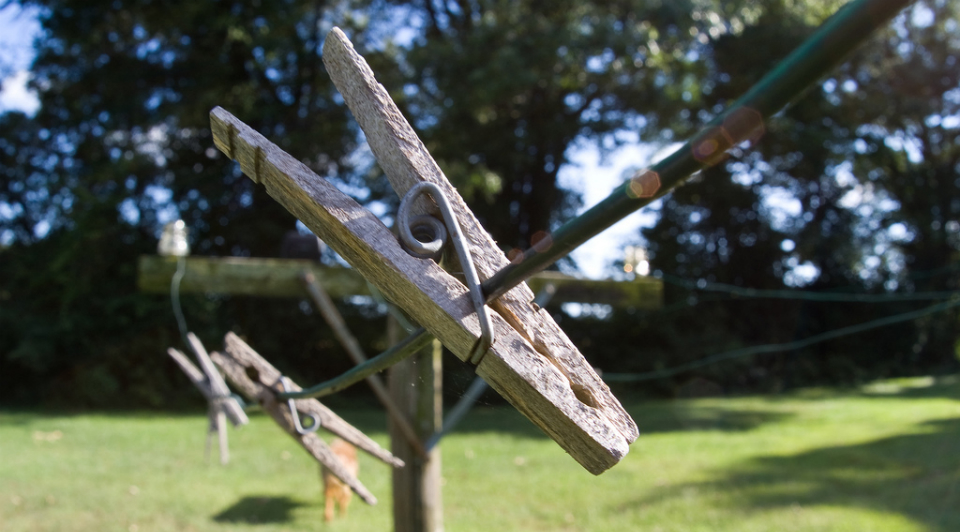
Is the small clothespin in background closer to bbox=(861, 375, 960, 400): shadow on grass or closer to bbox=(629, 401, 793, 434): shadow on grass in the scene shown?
bbox=(629, 401, 793, 434): shadow on grass

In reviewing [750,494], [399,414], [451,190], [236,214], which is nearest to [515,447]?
[750,494]

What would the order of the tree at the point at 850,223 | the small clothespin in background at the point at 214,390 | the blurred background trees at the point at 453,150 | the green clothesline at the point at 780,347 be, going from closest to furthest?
the small clothespin in background at the point at 214,390, the green clothesline at the point at 780,347, the blurred background trees at the point at 453,150, the tree at the point at 850,223

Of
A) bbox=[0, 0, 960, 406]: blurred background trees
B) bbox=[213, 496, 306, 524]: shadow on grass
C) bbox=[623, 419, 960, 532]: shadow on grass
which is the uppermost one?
bbox=[0, 0, 960, 406]: blurred background trees

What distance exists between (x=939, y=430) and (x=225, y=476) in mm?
7262

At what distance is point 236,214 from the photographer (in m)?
11.1

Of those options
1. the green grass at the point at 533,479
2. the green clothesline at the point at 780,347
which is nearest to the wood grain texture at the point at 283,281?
the green clothesline at the point at 780,347

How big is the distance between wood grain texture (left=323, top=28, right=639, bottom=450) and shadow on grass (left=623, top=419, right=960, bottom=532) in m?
4.86

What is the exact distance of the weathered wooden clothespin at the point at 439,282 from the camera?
0.80m

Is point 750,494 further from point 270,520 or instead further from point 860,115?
point 860,115

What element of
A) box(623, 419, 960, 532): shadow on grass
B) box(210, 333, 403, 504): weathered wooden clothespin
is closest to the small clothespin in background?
box(210, 333, 403, 504): weathered wooden clothespin

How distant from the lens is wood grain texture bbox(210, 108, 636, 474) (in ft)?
2.59

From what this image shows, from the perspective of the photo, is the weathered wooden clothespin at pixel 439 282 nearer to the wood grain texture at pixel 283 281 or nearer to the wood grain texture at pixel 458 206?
the wood grain texture at pixel 458 206

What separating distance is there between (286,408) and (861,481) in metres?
5.71

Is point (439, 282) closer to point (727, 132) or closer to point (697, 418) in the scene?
point (727, 132)
